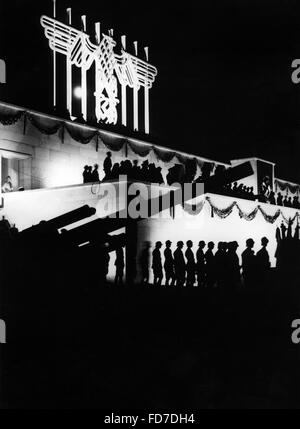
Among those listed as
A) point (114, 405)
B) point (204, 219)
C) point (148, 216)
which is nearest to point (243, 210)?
point (204, 219)

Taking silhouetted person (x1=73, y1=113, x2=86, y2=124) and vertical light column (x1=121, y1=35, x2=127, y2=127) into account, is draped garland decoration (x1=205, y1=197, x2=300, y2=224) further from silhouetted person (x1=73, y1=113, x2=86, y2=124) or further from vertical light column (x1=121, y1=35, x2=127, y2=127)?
vertical light column (x1=121, y1=35, x2=127, y2=127)

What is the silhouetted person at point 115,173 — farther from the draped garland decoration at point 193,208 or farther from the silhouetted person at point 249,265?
the silhouetted person at point 249,265

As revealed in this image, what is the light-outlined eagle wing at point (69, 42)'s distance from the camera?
71.6ft

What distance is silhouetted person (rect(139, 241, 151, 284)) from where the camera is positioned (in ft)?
48.2

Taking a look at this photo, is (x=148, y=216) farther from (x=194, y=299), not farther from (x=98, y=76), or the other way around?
(x=98, y=76)

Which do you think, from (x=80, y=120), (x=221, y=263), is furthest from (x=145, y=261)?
(x=80, y=120)

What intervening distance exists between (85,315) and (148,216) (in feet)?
21.5

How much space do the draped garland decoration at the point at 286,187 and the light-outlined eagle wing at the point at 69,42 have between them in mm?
18440

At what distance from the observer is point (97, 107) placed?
23.7 m

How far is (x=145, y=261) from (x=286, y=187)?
24195 millimetres

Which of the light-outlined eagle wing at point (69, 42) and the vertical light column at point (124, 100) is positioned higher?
the light-outlined eagle wing at point (69, 42)

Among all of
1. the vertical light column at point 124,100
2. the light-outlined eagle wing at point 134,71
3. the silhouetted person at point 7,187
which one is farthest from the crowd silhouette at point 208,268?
the light-outlined eagle wing at point 134,71
